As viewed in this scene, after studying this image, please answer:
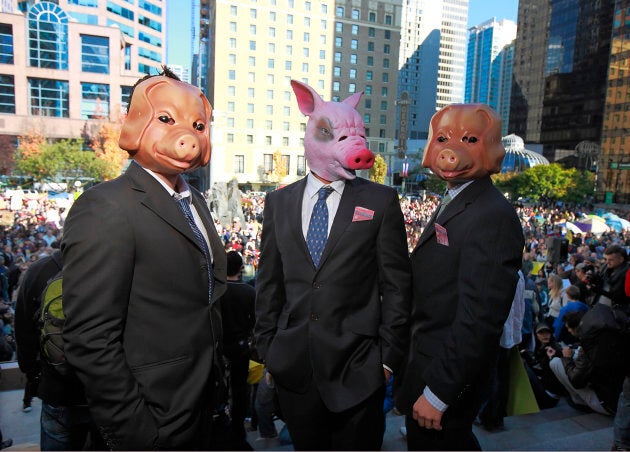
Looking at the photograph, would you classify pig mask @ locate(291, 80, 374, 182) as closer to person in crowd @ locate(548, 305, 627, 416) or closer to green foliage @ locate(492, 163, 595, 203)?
person in crowd @ locate(548, 305, 627, 416)

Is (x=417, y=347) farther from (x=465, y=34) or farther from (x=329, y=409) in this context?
(x=465, y=34)

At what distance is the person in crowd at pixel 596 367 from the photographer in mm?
4047

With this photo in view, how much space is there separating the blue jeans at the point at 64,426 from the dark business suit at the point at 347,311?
50.5 inches

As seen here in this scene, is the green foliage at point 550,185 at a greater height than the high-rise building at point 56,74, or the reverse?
the high-rise building at point 56,74

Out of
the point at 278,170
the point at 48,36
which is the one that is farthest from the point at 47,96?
the point at 278,170

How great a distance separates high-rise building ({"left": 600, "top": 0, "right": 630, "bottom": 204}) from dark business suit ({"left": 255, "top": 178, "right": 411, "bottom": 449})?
62.5 m

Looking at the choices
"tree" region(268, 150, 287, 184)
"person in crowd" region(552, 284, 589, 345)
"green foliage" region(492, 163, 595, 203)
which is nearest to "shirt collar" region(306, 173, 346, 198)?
"person in crowd" region(552, 284, 589, 345)

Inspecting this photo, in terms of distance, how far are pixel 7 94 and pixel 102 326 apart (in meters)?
A: 56.0

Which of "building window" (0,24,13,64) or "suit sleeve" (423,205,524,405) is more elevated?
"building window" (0,24,13,64)

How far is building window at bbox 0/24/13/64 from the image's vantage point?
1770 inches

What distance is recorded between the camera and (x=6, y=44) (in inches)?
1789

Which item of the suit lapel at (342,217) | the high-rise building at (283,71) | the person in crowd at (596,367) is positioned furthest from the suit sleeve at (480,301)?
the high-rise building at (283,71)

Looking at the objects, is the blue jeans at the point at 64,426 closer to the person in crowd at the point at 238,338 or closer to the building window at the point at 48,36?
the person in crowd at the point at 238,338

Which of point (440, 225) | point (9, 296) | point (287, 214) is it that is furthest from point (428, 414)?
point (9, 296)
